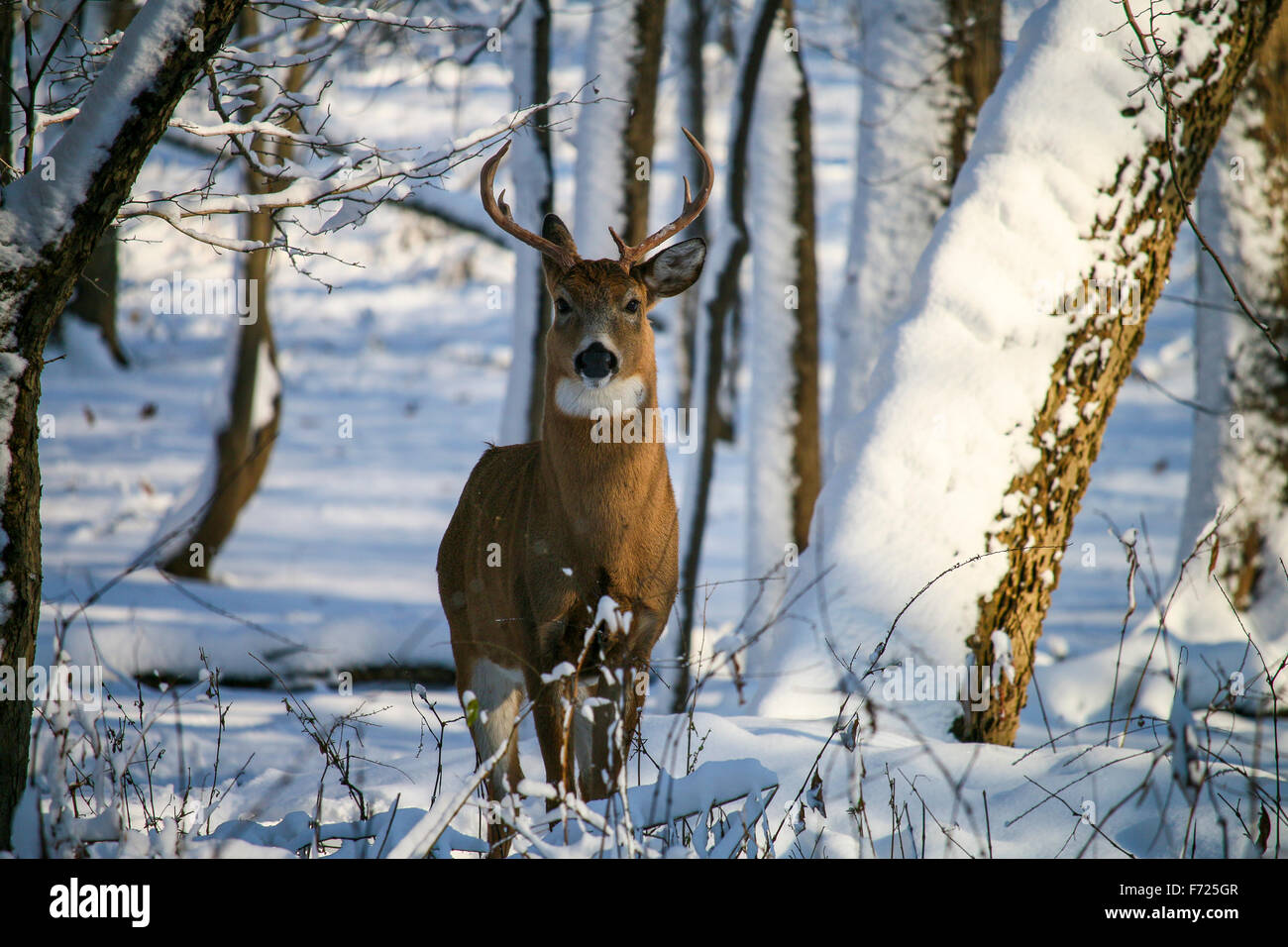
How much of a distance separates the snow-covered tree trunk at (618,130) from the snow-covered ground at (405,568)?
1.61 metres

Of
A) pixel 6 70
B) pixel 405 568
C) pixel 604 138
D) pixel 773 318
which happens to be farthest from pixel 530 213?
pixel 405 568

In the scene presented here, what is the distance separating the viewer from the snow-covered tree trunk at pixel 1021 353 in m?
Answer: 4.21

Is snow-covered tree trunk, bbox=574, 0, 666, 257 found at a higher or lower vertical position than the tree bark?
higher

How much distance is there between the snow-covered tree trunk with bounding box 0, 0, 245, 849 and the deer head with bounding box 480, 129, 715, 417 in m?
0.99

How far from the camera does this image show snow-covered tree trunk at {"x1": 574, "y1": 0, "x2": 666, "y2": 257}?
277 inches

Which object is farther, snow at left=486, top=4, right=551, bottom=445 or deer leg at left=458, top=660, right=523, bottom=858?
snow at left=486, top=4, right=551, bottom=445

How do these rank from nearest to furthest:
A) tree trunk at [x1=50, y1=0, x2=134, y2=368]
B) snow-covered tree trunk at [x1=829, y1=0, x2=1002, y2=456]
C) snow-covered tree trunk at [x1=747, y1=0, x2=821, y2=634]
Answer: snow-covered tree trunk at [x1=829, y1=0, x2=1002, y2=456]
snow-covered tree trunk at [x1=747, y1=0, x2=821, y2=634]
tree trunk at [x1=50, y1=0, x2=134, y2=368]

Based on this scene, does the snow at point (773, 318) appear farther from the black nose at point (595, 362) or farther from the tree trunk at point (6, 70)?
the tree trunk at point (6, 70)

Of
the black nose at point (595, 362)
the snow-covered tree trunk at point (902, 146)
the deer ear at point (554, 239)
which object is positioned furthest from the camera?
the snow-covered tree trunk at point (902, 146)

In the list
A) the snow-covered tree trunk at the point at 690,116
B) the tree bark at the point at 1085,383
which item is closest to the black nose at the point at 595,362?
the tree bark at the point at 1085,383

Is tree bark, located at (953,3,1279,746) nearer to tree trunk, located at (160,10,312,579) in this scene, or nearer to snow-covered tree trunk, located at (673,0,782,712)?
snow-covered tree trunk, located at (673,0,782,712)

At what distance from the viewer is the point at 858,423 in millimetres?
4535

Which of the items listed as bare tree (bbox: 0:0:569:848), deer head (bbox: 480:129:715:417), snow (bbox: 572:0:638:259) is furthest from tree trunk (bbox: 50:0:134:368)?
bare tree (bbox: 0:0:569:848)

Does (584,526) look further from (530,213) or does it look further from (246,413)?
(246,413)
